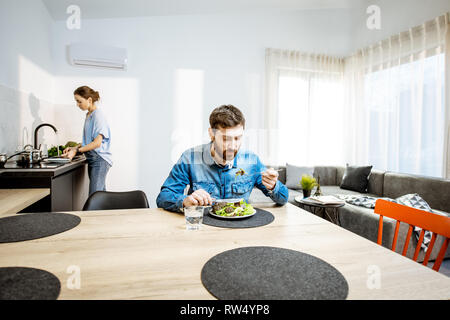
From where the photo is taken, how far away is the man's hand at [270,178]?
1278 mm

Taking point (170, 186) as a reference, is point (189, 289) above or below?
below

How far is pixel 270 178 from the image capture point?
50.6 inches

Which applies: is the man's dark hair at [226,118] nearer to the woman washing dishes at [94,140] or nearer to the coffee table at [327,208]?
the coffee table at [327,208]

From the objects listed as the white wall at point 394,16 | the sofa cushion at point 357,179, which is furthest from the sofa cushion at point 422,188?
the white wall at point 394,16

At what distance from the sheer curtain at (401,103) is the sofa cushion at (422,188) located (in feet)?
1.11

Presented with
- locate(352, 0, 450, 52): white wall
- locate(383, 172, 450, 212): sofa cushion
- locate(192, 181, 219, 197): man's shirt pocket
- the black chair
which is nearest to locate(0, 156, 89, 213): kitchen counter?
the black chair

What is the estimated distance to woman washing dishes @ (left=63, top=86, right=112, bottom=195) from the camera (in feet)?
8.99

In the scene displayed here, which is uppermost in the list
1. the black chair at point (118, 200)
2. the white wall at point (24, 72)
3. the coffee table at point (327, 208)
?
the white wall at point (24, 72)

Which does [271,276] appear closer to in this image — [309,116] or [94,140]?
[94,140]

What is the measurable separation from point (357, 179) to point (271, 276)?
132 inches
